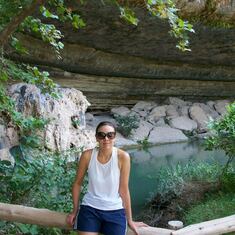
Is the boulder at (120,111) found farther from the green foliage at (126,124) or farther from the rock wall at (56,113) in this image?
the rock wall at (56,113)

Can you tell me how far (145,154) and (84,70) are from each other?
124 inches

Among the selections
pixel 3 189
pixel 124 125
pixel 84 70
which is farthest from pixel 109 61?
pixel 3 189

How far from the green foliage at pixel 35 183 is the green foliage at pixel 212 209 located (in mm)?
1609

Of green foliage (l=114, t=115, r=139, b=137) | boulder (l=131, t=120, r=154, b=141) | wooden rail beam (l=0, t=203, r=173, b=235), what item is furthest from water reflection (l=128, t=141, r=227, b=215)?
wooden rail beam (l=0, t=203, r=173, b=235)

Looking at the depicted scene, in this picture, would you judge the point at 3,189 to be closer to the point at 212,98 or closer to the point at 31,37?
the point at 31,37

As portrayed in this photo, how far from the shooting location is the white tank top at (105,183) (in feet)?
7.20

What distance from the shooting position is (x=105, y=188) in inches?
86.6

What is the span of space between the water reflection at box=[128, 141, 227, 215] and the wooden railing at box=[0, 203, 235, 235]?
326cm

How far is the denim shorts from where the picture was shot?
2.20 m

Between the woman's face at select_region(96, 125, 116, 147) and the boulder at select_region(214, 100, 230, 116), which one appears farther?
the boulder at select_region(214, 100, 230, 116)

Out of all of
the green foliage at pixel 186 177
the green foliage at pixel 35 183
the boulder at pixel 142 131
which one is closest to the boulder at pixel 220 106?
the boulder at pixel 142 131

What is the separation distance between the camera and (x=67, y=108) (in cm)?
793

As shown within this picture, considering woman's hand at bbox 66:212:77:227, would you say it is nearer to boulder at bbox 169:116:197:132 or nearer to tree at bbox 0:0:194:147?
tree at bbox 0:0:194:147

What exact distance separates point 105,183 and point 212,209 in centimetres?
276
